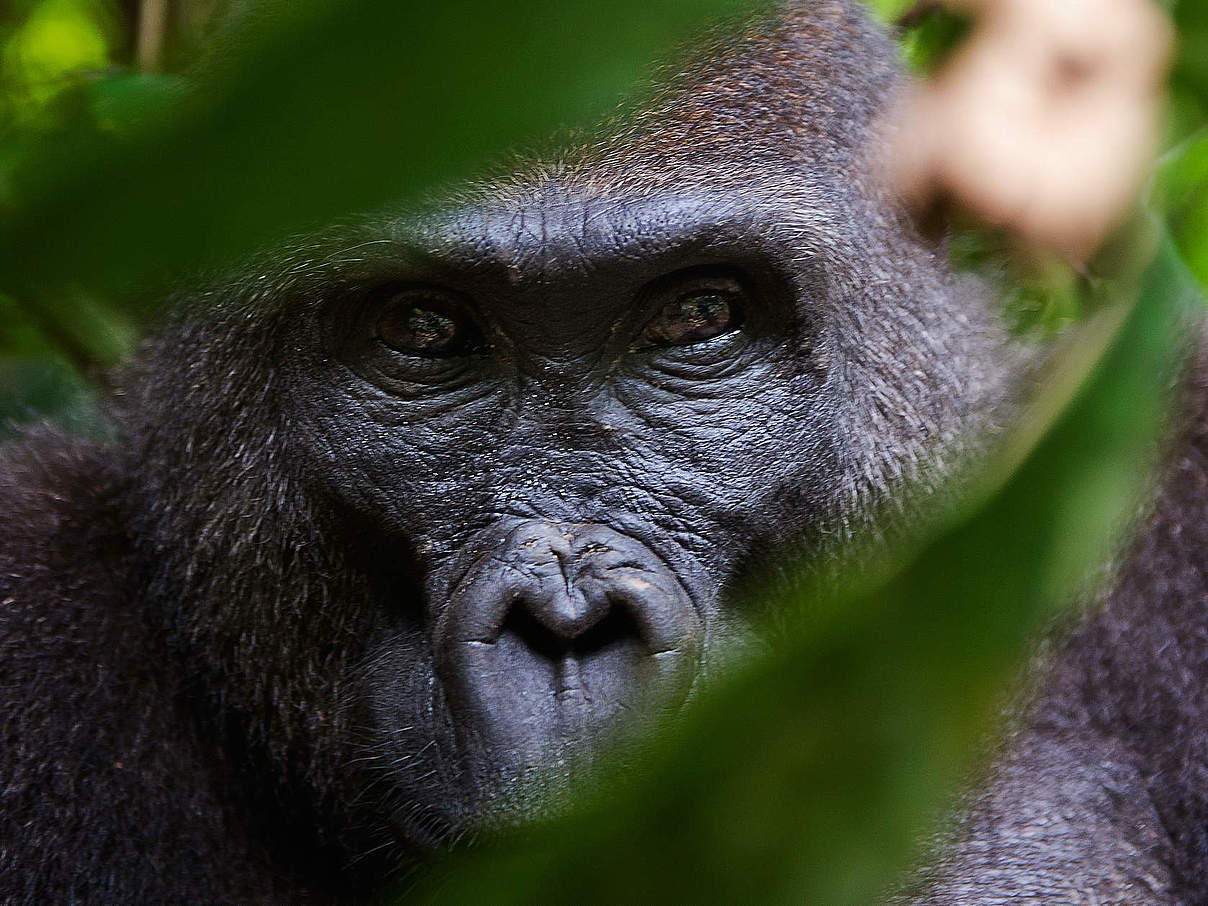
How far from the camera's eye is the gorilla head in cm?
228

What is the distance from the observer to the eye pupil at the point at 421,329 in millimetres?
2547

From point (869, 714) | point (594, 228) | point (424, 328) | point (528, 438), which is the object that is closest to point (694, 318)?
point (594, 228)

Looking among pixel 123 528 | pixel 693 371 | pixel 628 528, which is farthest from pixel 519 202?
pixel 123 528

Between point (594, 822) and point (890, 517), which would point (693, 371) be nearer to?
point (890, 517)

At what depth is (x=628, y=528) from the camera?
2.38 m

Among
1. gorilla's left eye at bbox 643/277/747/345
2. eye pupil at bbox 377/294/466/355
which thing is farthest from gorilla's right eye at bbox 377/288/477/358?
gorilla's left eye at bbox 643/277/747/345

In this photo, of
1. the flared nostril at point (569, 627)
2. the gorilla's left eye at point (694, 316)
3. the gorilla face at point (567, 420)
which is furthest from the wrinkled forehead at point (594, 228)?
the flared nostril at point (569, 627)

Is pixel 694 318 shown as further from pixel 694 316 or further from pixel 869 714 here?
pixel 869 714

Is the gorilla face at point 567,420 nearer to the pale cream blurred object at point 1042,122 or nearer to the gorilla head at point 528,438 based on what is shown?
the gorilla head at point 528,438

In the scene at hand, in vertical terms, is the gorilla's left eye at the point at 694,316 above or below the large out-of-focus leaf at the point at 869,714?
above

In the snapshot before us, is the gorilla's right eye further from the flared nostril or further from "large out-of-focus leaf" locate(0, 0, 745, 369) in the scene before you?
"large out-of-focus leaf" locate(0, 0, 745, 369)

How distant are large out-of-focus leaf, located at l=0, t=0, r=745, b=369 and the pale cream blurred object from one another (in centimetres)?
34

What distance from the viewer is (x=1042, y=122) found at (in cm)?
89

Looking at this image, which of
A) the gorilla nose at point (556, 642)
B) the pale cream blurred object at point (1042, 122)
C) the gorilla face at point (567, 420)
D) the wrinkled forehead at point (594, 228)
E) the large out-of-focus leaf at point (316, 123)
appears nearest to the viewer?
the large out-of-focus leaf at point (316, 123)
